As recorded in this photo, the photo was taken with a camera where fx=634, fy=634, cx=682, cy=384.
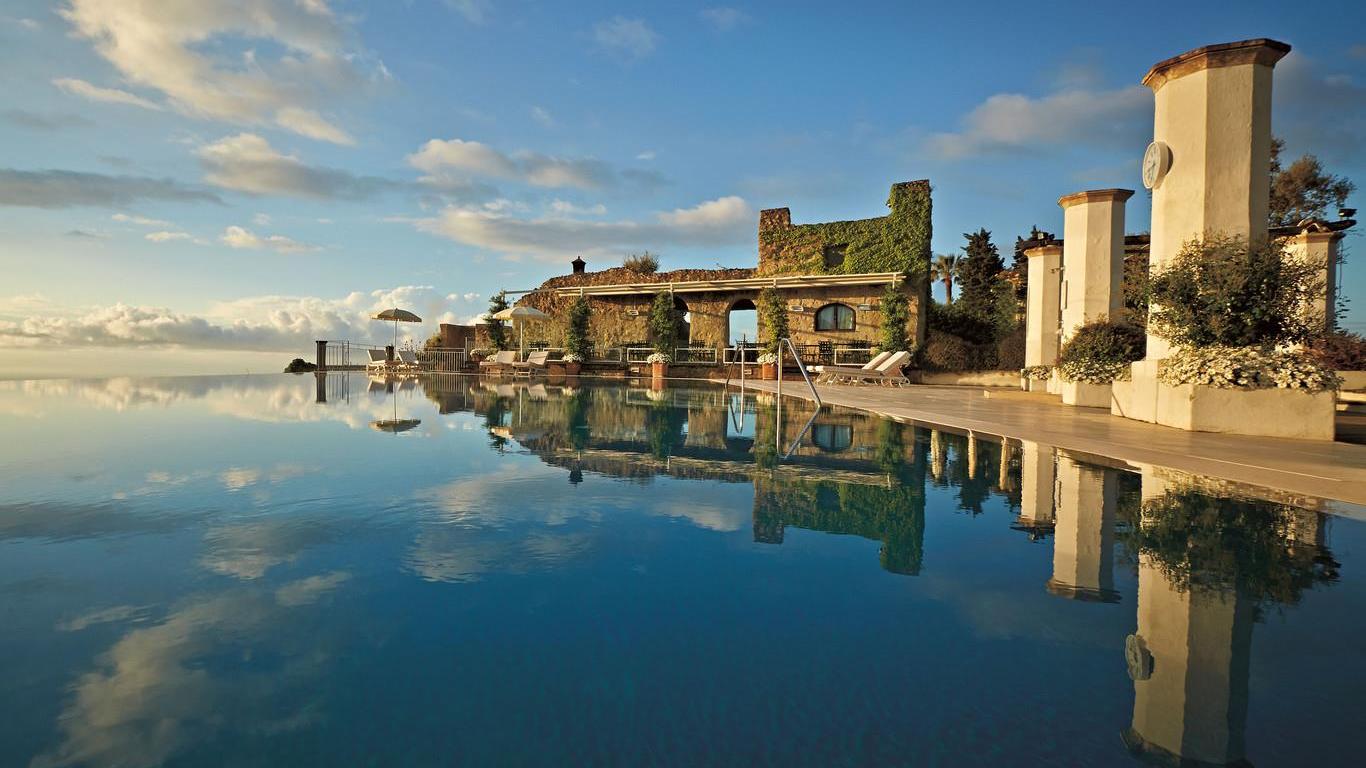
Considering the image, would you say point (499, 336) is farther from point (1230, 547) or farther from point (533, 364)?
point (1230, 547)

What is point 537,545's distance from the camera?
3229mm

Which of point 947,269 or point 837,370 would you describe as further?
point 947,269

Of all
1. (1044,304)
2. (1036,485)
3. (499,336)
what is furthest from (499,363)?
(1036,485)

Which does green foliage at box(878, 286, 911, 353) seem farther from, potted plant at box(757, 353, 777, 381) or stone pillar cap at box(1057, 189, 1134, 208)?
stone pillar cap at box(1057, 189, 1134, 208)

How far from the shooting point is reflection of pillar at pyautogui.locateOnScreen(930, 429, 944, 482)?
5.44 m

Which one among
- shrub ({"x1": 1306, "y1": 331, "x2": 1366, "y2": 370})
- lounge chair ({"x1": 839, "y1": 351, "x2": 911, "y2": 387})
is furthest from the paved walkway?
shrub ({"x1": 1306, "y1": 331, "x2": 1366, "y2": 370})

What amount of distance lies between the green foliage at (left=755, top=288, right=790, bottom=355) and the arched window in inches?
56.0

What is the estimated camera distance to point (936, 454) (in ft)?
21.1

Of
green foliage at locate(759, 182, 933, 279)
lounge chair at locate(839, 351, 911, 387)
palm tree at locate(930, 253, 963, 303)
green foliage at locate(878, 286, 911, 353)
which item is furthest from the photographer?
palm tree at locate(930, 253, 963, 303)

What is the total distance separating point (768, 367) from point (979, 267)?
15919mm

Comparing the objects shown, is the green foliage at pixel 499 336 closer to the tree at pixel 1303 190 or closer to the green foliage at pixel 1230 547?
the green foliage at pixel 1230 547

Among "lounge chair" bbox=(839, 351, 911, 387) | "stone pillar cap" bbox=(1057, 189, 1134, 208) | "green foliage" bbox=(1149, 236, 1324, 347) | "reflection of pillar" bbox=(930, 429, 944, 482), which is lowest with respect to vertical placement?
"reflection of pillar" bbox=(930, 429, 944, 482)

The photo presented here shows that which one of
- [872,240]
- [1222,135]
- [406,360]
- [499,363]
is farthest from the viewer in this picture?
[406,360]

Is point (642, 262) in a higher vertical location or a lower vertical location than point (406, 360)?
higher
